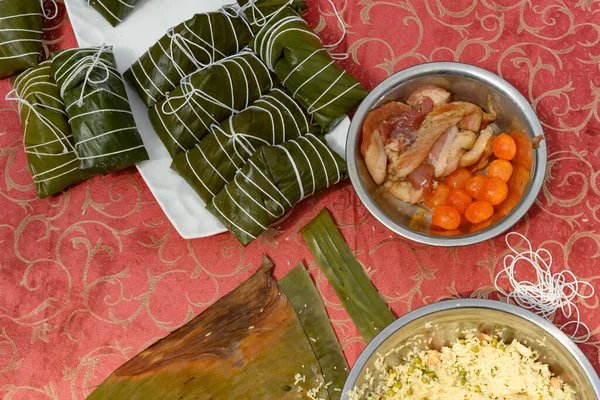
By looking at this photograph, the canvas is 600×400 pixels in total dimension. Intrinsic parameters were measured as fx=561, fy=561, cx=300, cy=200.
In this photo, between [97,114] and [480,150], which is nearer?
[480,150]

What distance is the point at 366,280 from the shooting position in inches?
102

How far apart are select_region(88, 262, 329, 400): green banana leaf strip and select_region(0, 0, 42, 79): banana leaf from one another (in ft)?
5.04

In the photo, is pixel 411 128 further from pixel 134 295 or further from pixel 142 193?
pixel 134 295

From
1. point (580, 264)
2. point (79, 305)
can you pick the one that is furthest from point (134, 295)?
point (580, 264)

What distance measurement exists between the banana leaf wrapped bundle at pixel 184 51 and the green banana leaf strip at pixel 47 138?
38cm

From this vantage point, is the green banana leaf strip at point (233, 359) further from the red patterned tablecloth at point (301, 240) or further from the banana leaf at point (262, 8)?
the banana leaf at point (262, 8)

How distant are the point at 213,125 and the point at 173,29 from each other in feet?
1.62

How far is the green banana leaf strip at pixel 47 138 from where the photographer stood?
2.63 metres

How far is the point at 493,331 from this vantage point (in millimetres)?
2326

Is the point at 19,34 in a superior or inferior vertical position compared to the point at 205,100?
superior

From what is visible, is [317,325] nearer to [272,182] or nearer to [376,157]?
[272,182]

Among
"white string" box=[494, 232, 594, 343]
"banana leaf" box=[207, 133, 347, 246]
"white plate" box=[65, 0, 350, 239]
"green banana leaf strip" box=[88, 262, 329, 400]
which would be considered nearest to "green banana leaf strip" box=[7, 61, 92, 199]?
"white plate" box=[65, 0, 350, 239]

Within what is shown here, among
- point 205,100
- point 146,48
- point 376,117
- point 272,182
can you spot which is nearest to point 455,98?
point 376,117

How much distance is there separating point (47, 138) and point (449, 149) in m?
1.84
